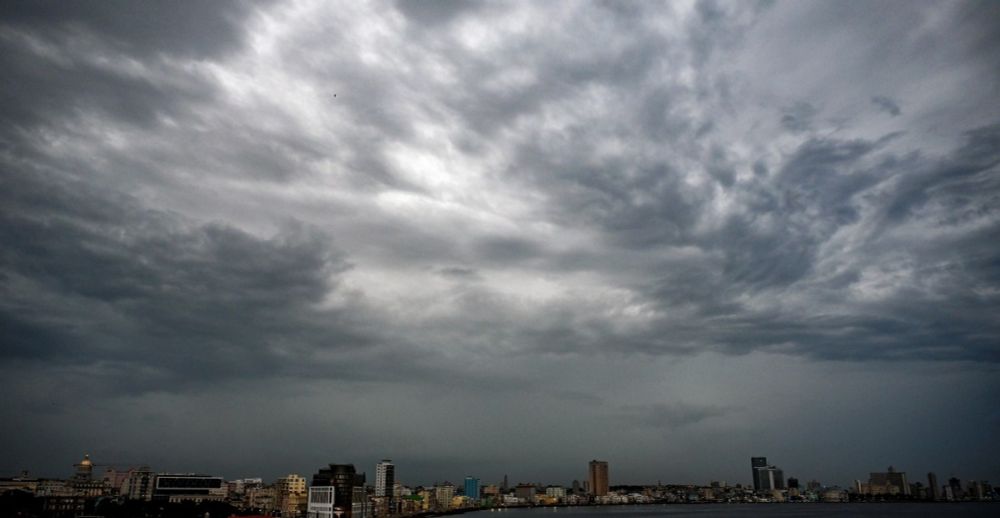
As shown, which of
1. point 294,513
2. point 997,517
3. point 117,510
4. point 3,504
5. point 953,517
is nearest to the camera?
point 3,504

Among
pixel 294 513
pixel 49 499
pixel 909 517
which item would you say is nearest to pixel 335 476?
pixel 294 513

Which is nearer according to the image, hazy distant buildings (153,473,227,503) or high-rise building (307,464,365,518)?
high-rise building (307,464,365,518)

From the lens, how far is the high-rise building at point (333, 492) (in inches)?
5517

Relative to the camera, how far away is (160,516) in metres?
123

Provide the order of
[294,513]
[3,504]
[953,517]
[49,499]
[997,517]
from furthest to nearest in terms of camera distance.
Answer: [294,513]
[953,517]
[997,517]
[49,499]
[3,504]

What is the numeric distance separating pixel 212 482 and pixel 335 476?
51386 millimetres

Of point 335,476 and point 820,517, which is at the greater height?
point 335,476

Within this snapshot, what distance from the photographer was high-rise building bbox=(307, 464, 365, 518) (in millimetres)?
140125

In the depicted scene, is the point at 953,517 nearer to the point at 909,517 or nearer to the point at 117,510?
the point at 909,517

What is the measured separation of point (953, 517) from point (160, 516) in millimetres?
200621

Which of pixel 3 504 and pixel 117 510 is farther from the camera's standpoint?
pixel 117 510

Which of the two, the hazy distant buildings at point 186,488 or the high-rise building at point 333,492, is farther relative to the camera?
the hazy distant buildings at point 186,488

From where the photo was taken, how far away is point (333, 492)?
140875 millimetres

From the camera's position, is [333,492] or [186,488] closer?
[333,492]
